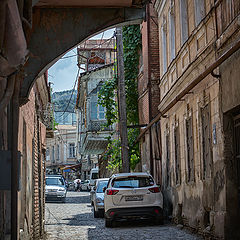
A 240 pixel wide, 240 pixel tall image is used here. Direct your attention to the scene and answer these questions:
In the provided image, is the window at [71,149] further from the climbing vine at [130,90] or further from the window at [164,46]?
the window at [164,46]

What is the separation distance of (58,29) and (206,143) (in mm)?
5490

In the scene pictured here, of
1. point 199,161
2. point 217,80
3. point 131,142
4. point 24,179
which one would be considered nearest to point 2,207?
point 24,179

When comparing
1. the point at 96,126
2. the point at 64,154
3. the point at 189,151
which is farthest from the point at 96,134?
the point at 64,154

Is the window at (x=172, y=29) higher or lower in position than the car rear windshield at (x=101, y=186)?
higher

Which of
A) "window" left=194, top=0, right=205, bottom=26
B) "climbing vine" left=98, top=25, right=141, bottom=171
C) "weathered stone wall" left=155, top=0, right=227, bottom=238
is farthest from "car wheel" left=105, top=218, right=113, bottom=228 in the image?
"climbing vine" left=98, top=25, right=141, bottom=171

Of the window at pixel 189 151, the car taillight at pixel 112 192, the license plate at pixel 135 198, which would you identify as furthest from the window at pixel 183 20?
the car taillight at pixel 112 192

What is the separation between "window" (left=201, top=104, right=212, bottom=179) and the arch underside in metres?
4.43

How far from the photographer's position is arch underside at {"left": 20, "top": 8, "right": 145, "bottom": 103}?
834cm

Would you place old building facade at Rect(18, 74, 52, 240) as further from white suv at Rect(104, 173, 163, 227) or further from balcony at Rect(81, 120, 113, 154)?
balcony at Rect(81, 120, 113, 154)

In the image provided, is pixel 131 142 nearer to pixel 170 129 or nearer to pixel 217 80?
pixel 170 129

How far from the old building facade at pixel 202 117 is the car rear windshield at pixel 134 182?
0.93 metres

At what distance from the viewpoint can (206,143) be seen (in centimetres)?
1255

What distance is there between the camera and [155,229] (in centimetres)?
1456

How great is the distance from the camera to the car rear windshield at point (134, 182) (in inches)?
627
